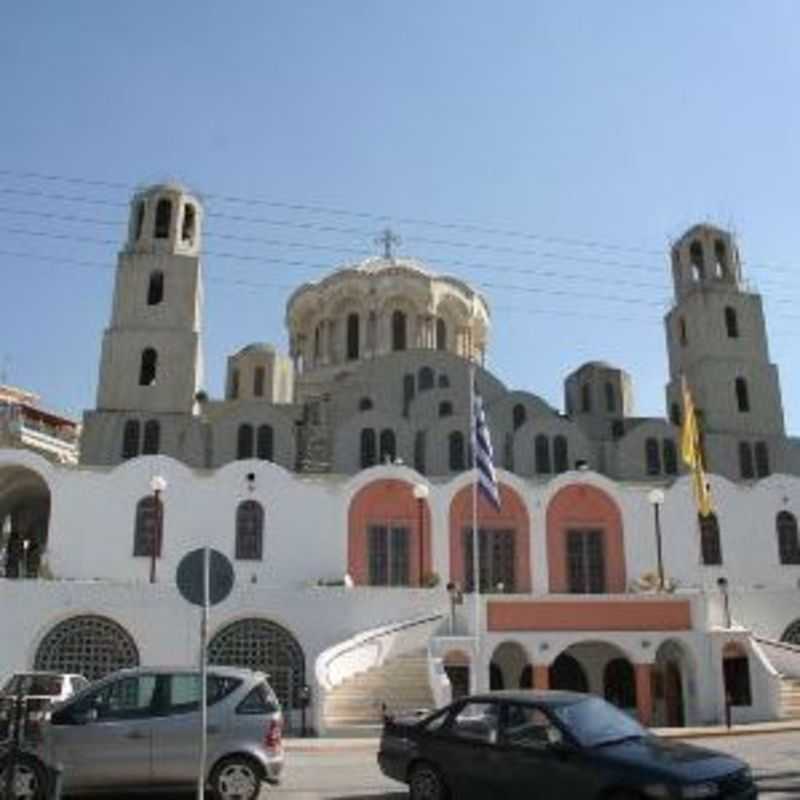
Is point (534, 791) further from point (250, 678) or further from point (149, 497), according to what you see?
point (149, 497)

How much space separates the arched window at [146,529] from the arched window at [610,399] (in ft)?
69.8

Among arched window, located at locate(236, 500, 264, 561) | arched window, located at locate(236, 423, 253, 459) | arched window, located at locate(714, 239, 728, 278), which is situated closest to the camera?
arched window, located at locate(236, 500, 264, 561)

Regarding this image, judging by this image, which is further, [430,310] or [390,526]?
[430,310]

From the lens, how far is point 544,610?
28.5 m

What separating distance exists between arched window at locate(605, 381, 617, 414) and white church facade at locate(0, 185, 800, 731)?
0.10 meters

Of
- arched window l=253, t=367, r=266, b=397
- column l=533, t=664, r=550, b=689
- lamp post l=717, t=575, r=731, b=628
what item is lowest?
column l=533, t=664, r=550, b=689

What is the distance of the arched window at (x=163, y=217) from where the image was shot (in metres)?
42.5

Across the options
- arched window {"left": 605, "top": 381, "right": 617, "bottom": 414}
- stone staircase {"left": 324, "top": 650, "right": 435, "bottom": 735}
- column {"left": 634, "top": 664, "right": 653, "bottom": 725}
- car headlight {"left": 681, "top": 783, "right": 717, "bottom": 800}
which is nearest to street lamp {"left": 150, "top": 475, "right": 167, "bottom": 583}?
stone staircase {"left": 324, "top": 650, "right": 435, "bottom": 735}

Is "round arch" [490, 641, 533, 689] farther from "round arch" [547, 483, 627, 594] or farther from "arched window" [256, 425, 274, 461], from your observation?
"arched window" [256, 425, 274, 461]

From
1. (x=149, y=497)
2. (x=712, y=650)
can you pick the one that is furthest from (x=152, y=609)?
(x=712, y=650)

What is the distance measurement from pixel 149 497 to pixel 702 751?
26292 mm

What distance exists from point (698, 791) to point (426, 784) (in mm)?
3515

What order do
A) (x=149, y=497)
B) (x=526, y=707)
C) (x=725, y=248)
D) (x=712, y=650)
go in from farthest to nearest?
(x=725, y=248) < (x=149, y=497) < (x=712, y=650) < (x=526, y=707)

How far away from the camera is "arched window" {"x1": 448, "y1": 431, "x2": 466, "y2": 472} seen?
39.2 meters
